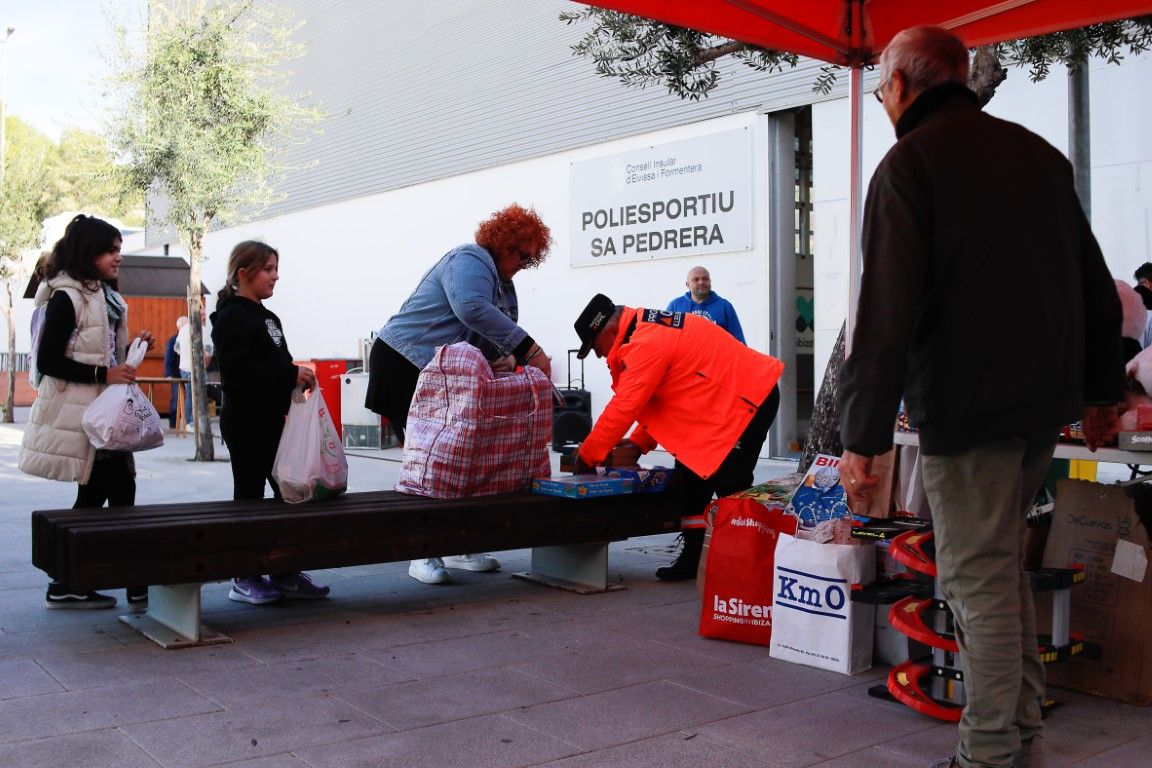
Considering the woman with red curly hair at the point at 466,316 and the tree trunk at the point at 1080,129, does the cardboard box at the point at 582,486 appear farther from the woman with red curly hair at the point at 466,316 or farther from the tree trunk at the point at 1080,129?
the tree trunk at the point at 1080,129

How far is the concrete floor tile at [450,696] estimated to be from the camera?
3.64 meters

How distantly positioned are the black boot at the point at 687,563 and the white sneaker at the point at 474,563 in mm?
907

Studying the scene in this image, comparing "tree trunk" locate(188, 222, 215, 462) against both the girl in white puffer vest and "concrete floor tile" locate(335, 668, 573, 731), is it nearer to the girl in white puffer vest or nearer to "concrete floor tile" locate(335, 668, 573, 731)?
the girl in white puffer vest

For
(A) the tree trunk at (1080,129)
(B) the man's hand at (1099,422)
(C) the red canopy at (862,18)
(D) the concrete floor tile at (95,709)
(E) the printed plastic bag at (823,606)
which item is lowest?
(D) the concrete floor tile at (95,709)

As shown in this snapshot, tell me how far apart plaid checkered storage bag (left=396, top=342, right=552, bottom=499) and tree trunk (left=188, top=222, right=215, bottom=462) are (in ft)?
26.1

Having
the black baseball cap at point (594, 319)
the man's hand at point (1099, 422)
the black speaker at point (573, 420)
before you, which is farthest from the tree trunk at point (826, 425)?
the black speaker at point (573, 420)

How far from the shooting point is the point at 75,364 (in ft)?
16.1

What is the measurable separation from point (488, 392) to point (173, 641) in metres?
1.67

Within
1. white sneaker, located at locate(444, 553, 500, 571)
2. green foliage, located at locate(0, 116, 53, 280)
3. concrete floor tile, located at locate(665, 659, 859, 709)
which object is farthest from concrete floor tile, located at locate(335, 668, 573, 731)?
green foliage, located at locate(0, 116, 53, 280)

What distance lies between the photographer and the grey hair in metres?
2.86

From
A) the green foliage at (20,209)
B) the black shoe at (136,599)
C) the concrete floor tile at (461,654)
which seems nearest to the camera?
the concrete floor tile at (461,654)

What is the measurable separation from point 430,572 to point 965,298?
378 centimetres

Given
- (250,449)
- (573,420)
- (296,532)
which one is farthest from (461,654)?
(573,420)

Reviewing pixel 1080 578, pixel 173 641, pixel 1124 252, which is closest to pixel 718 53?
pixel 1080 578
